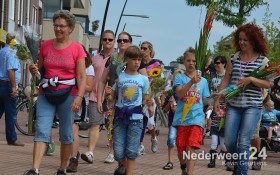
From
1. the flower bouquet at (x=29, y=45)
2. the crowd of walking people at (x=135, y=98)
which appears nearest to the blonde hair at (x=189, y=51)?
the crowd of walking people at (x=135, y=98)

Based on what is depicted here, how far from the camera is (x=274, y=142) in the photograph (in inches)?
545

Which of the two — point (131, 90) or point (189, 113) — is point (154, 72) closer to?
point (189, 113)

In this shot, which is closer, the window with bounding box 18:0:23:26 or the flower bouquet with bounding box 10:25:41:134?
the flower bouquet with bounding box 10:25:41:134

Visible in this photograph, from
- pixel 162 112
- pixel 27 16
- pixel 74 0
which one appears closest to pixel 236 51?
pixel 162 112

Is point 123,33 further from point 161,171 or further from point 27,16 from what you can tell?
point 27,16

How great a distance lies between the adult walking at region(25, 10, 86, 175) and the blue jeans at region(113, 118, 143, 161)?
1.78ft

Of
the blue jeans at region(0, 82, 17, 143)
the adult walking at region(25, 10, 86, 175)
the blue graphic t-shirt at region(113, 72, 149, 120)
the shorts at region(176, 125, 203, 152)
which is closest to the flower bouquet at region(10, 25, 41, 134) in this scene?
the adult walking at region(25, 10, 86, 175)

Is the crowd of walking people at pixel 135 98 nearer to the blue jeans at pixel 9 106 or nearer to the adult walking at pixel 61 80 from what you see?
the adult walking at pixel 61 80

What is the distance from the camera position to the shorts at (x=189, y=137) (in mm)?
8648

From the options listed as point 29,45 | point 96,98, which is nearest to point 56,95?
point 29,45

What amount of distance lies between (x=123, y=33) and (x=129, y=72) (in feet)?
5.56

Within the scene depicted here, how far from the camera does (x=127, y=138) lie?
326 inches

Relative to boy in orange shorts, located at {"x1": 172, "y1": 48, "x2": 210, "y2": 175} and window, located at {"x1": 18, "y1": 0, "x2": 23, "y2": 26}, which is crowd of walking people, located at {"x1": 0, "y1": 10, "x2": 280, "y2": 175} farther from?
window, located at {"x1": 18, "y1": 0, "x2": 23, "y2": 26}

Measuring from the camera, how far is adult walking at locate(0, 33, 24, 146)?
12.4 meters
